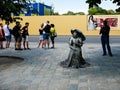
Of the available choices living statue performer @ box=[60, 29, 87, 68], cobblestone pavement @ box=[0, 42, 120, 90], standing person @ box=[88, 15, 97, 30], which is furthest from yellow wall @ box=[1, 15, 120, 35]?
living statue performer @ box=[60, 29, 87, 68]

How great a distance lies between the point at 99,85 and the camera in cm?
1101

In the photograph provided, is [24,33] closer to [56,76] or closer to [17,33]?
[17,33]

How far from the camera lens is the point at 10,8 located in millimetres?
15898

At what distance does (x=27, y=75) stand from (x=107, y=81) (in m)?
2.82

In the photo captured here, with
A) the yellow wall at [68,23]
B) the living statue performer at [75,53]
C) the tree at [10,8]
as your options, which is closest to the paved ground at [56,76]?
the living statue performer at [75,53]

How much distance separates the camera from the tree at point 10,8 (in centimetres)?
1569

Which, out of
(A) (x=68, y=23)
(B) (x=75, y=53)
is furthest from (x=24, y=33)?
(A) (x=68, y=23)

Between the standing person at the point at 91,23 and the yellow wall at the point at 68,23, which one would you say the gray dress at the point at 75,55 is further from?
the yellow wall at the point at 68,23

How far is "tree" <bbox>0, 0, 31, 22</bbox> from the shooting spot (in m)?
15.7

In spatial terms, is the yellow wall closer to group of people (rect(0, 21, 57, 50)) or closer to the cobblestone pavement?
group of people (rect(0, 21, 57, 50))

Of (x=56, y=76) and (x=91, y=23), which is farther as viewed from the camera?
(x=91, y=23)

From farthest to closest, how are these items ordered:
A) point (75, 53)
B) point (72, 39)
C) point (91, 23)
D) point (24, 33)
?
point (91, 23), point (24, 33), point (72, 39), point (75, 53)

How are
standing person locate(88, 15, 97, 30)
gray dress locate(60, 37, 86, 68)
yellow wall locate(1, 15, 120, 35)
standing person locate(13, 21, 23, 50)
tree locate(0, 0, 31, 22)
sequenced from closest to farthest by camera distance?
gray dress locate(60, 37, 86, 68) → tree locate(0, 0, 31, 22) → standing person locate(13, 21, 23, 50) → standing person locate(88, 15, 97, 30) → yellow wall locate(1, 15, 120, 35)

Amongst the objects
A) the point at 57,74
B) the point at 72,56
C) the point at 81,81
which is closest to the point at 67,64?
the point at 72,56
